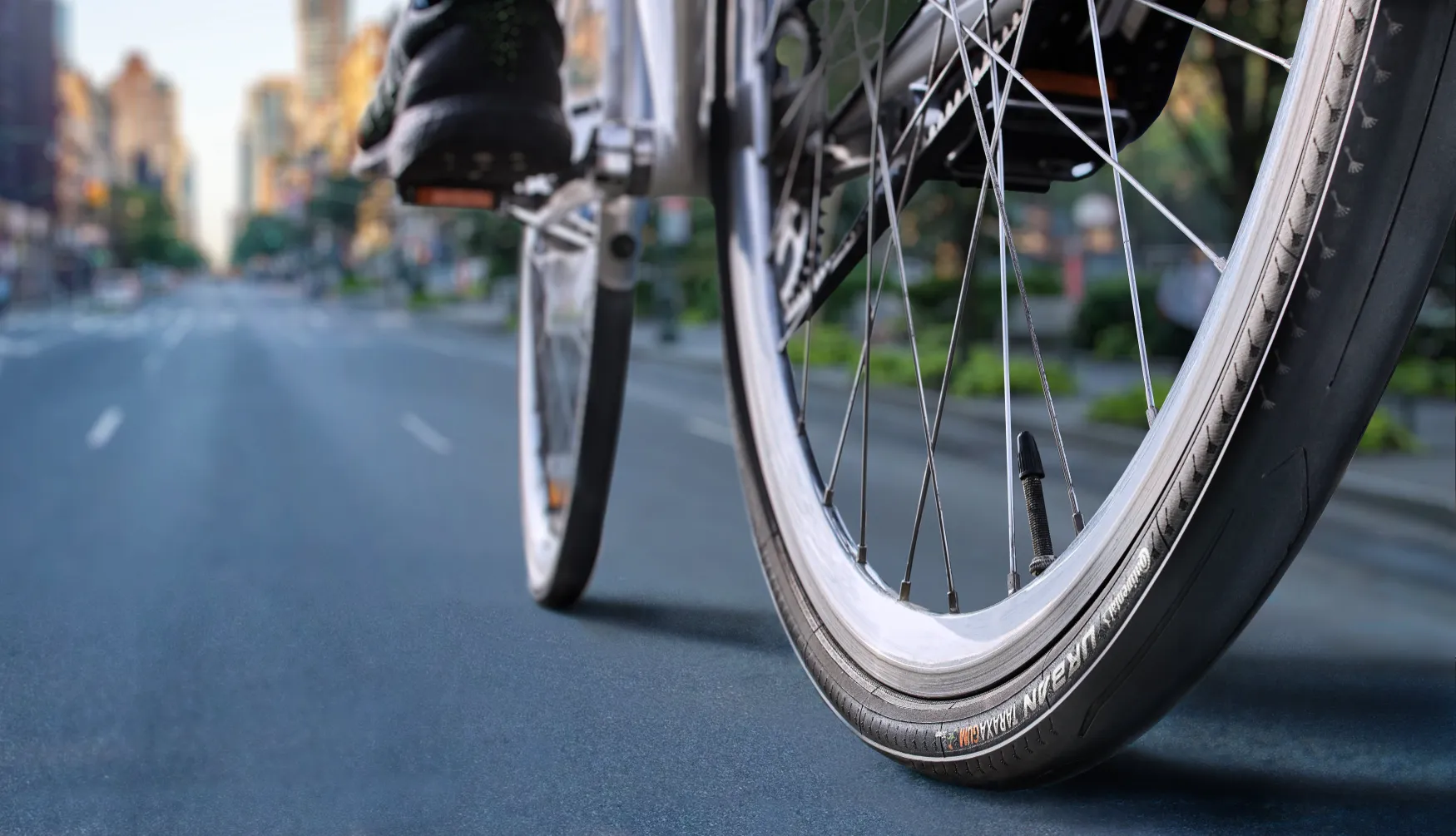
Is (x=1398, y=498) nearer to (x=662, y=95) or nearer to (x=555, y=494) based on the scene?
(x=555, y=494)

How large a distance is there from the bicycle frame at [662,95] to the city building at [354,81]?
117m

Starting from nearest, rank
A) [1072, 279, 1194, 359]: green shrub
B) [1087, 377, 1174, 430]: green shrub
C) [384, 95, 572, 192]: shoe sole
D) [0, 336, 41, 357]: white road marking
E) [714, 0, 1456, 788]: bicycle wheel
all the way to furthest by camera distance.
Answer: [714, 0, 1456, 788]: bicycle wheel, [384, 95, 572, 192]: shoe sole, [1087, 377, 1174, 430]: green shrub, [1072, 279, 1194, 359]: green shrub, [0, 336, 41, 357]: white road marking

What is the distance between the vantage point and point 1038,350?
2.20 meters

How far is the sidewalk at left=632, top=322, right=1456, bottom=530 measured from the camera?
8820 mm

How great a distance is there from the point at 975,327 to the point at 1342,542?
16.8 meters

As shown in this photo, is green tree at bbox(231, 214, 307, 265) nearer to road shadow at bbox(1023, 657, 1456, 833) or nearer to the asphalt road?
the asphalt road

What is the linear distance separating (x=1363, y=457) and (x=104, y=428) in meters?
10.5

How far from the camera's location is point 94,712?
3.37 metres

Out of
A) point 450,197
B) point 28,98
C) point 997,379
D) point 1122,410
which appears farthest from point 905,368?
point 28,98

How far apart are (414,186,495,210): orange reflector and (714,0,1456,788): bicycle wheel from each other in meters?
0.97

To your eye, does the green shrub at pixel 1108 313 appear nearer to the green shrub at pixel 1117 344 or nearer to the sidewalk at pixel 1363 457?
the green shrub at pixel 1117 344

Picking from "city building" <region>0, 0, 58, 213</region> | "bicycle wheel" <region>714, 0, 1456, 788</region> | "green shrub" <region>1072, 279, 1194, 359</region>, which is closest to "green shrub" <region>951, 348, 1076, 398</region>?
"green shrub" <region>1072, 279, 1194, 359</region>

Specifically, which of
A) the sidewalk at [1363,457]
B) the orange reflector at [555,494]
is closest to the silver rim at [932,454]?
the orange reflector at [555,494]

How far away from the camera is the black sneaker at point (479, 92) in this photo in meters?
3.47
